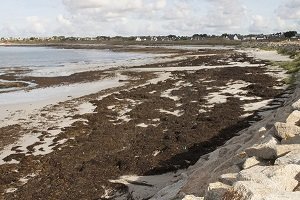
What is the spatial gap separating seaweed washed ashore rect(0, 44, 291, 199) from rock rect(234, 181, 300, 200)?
5.50 meters

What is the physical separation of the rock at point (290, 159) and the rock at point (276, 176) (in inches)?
12.1

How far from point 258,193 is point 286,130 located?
13.4 feet

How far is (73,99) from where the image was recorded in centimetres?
2708

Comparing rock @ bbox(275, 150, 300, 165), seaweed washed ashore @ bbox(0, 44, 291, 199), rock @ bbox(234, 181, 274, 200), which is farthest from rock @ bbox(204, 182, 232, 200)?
seaweed washed ashore @ bbox(0, 44, 291, 199)

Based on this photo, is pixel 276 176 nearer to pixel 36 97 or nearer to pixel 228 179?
pixel 228 179

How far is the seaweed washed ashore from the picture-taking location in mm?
12039

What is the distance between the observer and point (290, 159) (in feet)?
23.0

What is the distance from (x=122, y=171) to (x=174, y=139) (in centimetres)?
383

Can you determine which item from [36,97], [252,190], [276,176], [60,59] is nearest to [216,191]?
[252,190]

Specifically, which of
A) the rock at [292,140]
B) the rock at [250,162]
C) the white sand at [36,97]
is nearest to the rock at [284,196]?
the rock at [250,162]

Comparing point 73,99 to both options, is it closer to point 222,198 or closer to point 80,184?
point 80,184

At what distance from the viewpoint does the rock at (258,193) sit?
5.20 metres

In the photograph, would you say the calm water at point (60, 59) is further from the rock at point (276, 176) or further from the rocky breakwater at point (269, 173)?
the rock at point (276, 176)

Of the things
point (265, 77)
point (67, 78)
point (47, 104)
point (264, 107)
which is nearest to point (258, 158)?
point (264, 107)
